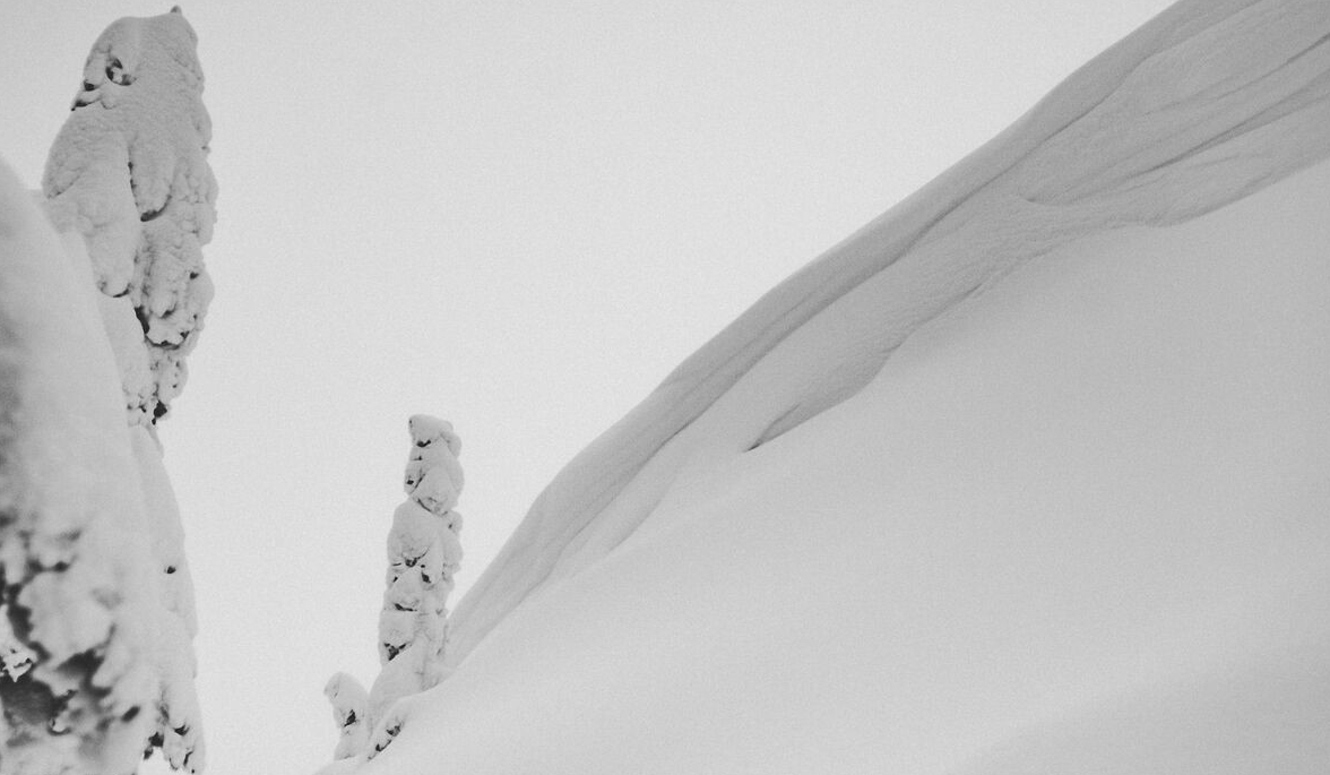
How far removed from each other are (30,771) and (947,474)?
24.1ft

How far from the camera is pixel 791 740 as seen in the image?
541 centimetres

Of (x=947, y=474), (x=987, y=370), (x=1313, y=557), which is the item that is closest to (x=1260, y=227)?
(x=987, y=370)

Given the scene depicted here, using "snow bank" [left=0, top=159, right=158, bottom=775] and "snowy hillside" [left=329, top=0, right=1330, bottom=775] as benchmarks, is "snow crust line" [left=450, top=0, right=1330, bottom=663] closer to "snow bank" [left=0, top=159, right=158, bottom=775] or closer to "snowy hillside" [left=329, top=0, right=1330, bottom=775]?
"snowy hillside" [left=329, top=0, right=1330, bottom=775]

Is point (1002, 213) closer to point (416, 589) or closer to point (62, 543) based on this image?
point (416, 589)

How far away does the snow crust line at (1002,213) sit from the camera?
11.1 m

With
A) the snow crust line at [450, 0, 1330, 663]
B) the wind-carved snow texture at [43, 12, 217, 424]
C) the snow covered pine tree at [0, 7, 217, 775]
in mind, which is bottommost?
the snow covered pine tree at [0, 7, 217, 775]

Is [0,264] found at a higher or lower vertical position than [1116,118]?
lower

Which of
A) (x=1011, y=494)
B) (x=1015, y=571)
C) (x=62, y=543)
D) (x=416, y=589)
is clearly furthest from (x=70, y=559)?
(x=416, y=589)

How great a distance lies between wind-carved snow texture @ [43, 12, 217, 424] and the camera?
211 inches

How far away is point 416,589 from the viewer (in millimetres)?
15383

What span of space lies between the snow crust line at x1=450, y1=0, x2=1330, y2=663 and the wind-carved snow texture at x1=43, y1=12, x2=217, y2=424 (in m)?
8.14

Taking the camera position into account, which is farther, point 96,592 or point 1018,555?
point 1018,555

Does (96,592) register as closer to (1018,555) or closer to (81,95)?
(81,95)

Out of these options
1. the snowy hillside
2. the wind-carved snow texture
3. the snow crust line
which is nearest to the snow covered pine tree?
the snowy hillside
